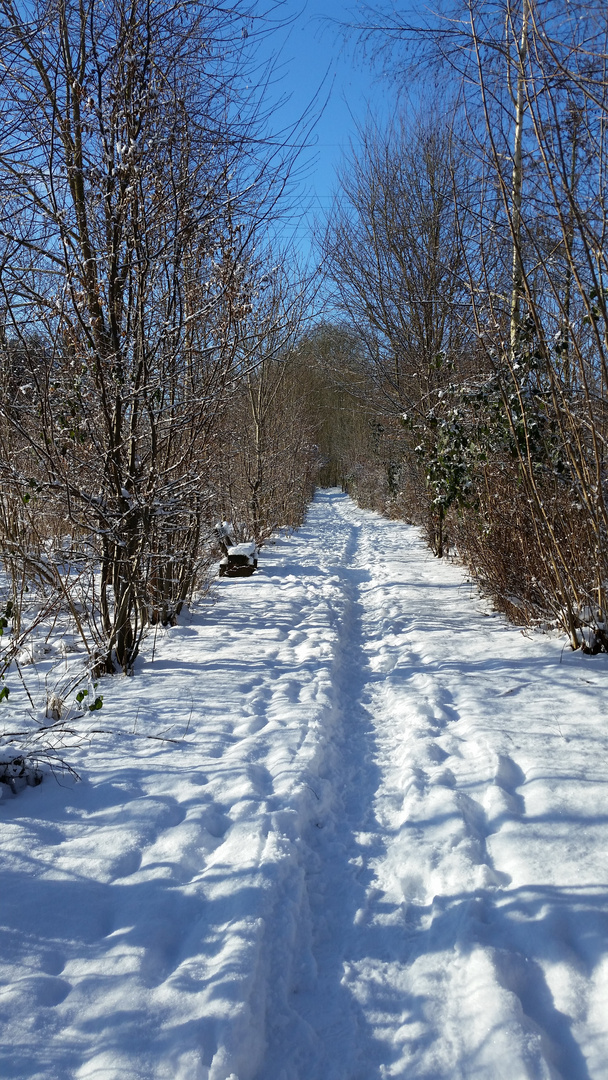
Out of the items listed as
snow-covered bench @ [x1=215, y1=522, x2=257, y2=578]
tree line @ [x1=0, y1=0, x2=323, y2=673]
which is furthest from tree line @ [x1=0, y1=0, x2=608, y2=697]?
snow-covered bench @ [x1=215, y1=522, x2=257, y2=578]

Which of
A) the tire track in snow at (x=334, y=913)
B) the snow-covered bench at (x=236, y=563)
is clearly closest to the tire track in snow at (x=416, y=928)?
the tire track in snow at (x=334, y=913)

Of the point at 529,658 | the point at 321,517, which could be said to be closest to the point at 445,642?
the point at 529,658

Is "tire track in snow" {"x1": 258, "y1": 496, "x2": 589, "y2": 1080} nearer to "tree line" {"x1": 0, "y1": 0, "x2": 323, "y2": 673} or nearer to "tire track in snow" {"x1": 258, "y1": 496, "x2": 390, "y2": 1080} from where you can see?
"tire track in snow" {"x1": 258, "y1": 496, "x2": 390, "y2": 1080}

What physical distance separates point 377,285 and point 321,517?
1082 cm

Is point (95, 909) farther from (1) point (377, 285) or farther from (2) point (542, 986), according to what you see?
Result: (1) point (377, 285)

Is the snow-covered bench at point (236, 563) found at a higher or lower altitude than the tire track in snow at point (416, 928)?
higher

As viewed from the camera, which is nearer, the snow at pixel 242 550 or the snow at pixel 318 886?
the snow at pixel 318 886

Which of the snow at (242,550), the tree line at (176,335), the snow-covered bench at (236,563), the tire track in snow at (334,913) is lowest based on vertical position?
the tire track in snow at (334,913)

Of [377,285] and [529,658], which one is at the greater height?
[377,285]

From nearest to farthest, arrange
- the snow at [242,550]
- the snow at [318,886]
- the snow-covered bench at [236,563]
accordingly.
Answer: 1. the snow at [318,886]
2. the snow-covered bench at [236,563]
3. the snow at [242,550]

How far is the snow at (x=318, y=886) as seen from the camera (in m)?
1.70

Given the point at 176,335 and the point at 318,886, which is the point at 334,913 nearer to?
the point at 318,886

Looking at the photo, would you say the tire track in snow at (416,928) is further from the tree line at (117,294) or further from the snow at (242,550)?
the snow at (242,550)

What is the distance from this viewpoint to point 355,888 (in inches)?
94.9
